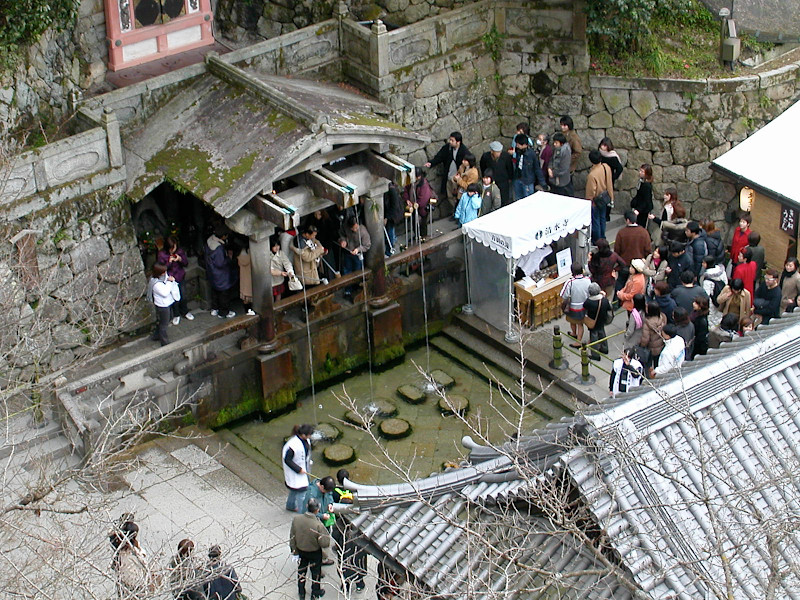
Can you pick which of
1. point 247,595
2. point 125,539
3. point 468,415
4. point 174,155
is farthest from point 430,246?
point 125,539

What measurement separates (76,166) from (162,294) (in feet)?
7.85

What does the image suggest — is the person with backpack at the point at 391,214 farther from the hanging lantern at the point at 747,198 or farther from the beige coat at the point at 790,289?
the beige coat at the point at 790,289

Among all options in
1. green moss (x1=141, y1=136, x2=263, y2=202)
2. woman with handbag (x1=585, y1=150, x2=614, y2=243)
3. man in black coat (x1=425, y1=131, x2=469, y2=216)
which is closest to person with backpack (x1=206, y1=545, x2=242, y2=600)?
green moss (x1=141, y1=136, x2=263, y2=202)

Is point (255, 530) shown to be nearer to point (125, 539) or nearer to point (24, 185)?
point (125, 539)

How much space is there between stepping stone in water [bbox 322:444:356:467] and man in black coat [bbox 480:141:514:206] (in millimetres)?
6087

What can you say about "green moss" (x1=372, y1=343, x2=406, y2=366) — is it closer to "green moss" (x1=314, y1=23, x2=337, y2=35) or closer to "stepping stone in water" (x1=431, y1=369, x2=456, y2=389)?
"stepping stone in water" (x1=431, y1=369, x2=456, y2=389)

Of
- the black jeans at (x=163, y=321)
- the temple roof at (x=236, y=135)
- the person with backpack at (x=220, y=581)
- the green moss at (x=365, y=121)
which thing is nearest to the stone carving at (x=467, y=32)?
the temple roof at (x=236, y=135)

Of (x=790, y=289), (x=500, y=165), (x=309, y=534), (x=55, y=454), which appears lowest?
(x=55, y=454)

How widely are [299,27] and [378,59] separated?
6.62 ft

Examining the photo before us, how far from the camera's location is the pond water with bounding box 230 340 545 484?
22.3m

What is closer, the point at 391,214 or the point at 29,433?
A: the point at 29,433

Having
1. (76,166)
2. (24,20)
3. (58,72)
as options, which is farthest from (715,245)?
(24,20)

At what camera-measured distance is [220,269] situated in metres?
23.0

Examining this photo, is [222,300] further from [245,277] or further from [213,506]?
[213,506]
